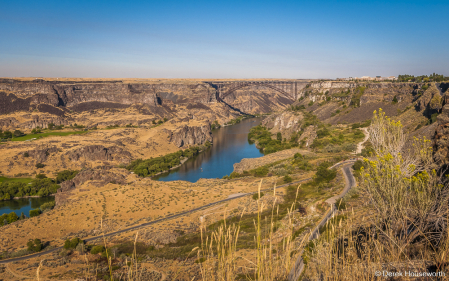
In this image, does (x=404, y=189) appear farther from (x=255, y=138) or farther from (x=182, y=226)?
(x=255, y=138)

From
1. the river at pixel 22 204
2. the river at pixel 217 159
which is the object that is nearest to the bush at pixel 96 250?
the river at pixel 22 204

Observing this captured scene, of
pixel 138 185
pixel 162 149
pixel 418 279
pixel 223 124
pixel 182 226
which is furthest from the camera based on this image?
pixel 223 124

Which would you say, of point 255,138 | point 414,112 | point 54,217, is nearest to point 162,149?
point 255,138

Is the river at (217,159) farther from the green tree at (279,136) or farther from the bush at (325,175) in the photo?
the bush at (325,175)

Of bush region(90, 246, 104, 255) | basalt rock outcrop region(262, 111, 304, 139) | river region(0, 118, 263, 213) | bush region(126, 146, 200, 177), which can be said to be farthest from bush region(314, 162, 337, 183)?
basalt rock outcrop region(262, 111, 304, 139)

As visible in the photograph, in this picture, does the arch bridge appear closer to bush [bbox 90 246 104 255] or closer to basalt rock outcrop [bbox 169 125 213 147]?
basalt rock outcrop [bbox 169 125 213 147]

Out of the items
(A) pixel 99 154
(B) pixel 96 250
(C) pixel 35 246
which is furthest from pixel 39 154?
(B) pixel 96 250
